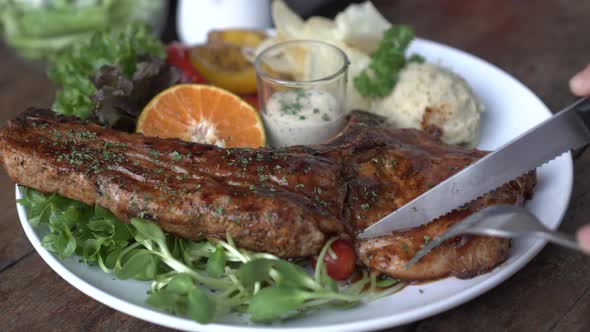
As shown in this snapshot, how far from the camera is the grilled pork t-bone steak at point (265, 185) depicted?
3.04 meters

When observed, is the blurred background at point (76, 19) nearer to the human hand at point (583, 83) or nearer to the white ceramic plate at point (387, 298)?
the white ceramic plate at point (387, 298)

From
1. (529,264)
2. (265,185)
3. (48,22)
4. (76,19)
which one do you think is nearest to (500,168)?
(529,264)

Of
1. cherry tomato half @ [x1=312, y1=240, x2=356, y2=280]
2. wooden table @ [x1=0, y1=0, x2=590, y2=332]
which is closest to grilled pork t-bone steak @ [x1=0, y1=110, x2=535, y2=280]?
cherry tomato half @ [x1=312, y1=240, x2=356, y2=280]

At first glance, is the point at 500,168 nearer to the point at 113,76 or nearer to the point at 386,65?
the point at 386,65

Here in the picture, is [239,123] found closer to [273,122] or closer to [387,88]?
[273,122]

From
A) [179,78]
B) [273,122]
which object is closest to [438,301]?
[273,122]

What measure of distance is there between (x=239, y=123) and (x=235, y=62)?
1118 mm

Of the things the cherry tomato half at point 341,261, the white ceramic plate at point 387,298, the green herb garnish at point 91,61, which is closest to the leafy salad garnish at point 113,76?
the green herb garnish at point 91,61

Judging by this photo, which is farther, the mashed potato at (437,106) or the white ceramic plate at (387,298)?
the mashed potato at (437,106)

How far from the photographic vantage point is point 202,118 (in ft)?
14.4

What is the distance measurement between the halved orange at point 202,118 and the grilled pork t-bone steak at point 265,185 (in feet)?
2.71

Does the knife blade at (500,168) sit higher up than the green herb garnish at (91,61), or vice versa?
the knife blade at (500,168)

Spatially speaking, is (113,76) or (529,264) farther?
(113,76)

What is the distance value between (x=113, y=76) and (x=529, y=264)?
321 cm
